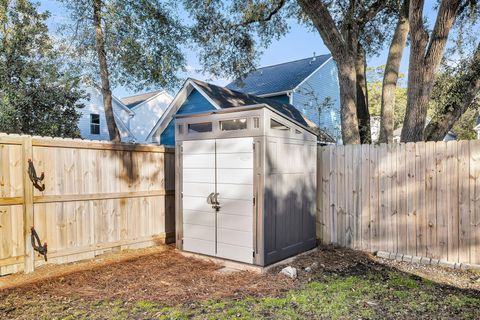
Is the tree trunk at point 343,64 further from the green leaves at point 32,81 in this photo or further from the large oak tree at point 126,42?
the green leaves at point 32,81

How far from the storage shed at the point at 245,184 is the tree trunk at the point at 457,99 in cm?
339

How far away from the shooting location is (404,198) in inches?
214

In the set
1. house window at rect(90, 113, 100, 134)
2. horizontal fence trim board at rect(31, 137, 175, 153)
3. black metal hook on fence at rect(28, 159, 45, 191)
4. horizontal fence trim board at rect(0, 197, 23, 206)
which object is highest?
house window at rect(90, 113, 100, 134)

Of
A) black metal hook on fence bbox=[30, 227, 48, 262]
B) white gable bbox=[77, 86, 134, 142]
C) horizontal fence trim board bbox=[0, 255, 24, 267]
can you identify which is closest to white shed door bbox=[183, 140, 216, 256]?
black metal hook on fence bbox=[30, 227, 48, 262]

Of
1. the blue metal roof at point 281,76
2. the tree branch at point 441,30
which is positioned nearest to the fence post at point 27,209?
the tree branch at point 441,30

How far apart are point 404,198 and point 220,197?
2966 millimetres

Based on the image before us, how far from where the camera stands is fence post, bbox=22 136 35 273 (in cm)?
464

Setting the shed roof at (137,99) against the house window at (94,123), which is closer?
the house window at (94,123)

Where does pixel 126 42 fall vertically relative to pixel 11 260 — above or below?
above

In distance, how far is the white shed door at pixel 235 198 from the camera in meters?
5.01

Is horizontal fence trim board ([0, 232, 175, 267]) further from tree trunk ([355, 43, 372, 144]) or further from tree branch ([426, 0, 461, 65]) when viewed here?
tree branch ([426, 0, 461, 65])

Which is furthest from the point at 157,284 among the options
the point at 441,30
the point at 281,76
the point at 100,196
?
the point at 281,76

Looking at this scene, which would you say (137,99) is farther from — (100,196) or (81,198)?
(81,198)

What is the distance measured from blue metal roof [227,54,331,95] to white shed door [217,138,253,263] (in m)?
10.1
